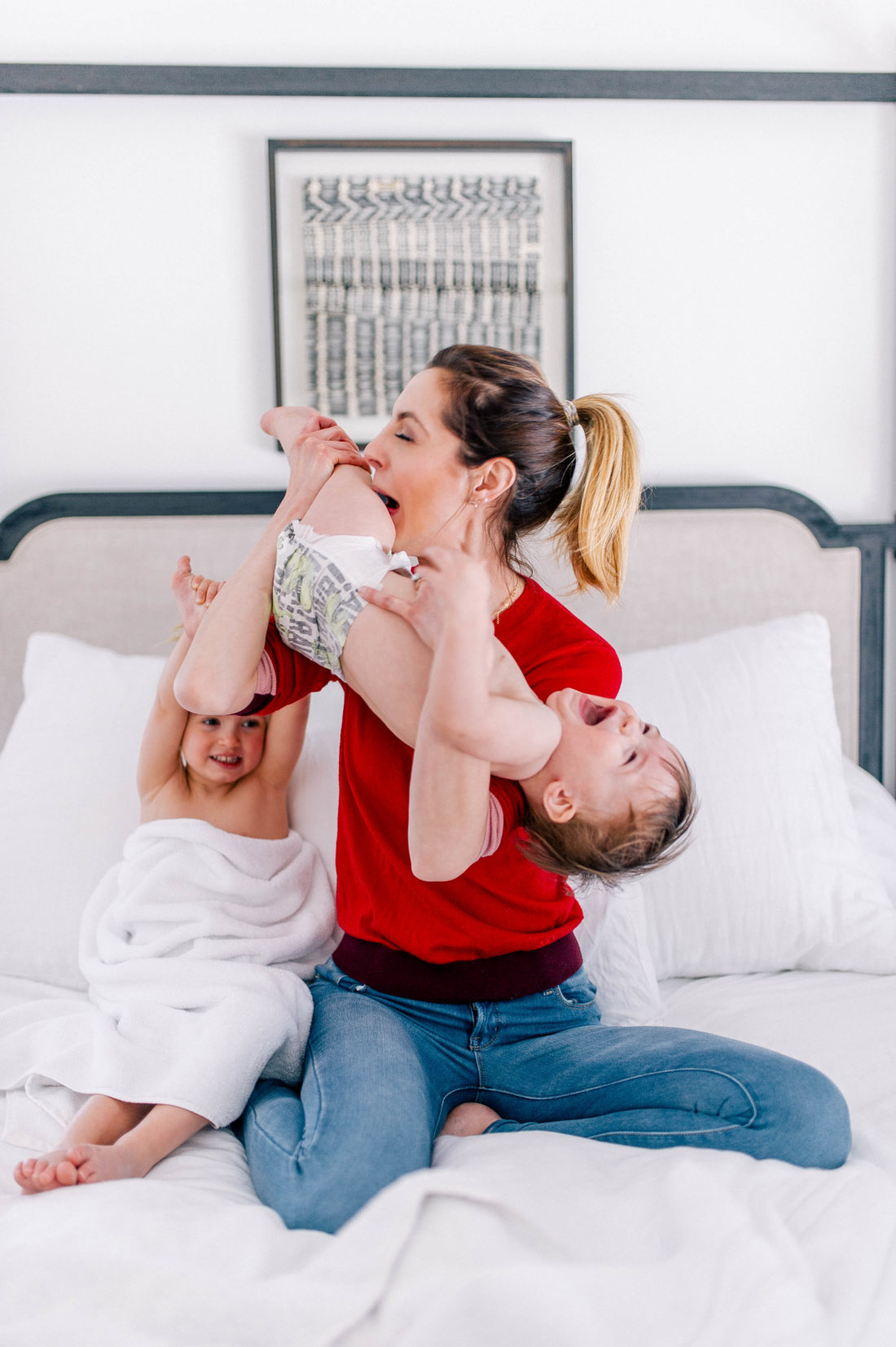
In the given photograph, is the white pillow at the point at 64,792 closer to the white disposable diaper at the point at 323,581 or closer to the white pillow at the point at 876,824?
the white disposable diaper at the point at 323,581

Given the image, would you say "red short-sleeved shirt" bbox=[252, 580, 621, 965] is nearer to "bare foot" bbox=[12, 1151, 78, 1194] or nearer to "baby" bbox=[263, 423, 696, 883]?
"baby" bbox=[263, 423, 696, 883]

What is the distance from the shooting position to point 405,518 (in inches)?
47.4

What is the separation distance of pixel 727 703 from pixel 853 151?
4.09ft

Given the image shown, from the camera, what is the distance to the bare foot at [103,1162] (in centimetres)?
98

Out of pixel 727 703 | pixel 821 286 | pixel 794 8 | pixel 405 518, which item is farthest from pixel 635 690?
pixel 794 8

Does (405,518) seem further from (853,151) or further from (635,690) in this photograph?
(853,151)

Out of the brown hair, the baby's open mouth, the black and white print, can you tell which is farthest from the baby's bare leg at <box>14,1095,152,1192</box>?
the black and white print

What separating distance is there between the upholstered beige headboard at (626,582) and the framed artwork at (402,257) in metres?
0.36

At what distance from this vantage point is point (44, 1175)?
961mm

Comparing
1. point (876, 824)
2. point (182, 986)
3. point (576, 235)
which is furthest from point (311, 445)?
point (876, 824)

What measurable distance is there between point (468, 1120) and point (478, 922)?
23 centimetres

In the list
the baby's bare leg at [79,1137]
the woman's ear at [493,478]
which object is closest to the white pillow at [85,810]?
the baby's bare leg at [79,1137]

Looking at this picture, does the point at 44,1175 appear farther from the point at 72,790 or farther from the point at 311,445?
the point at 311,445

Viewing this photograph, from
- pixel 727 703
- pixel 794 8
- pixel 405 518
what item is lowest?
pixel 727 703
